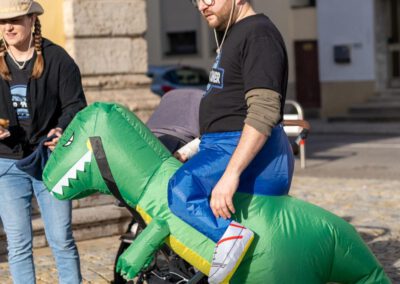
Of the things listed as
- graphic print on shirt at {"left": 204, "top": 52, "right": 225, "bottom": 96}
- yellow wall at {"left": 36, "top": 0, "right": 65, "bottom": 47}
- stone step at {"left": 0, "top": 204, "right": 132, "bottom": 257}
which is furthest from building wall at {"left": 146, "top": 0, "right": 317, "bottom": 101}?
graphic print on shirt at {"left": 204, "top": 52, "right": 225, "bottom": 96}

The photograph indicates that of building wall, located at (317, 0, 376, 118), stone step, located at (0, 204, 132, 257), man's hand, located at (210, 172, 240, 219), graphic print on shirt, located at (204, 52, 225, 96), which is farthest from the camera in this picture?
building wall, located at (317, 0, 376, 118)

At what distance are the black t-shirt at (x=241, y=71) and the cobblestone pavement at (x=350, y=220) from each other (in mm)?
2657

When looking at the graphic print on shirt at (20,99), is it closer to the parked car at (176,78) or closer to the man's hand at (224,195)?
the man's hand at (224,195)

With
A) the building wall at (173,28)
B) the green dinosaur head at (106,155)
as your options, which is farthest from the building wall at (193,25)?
the green dinosaur head at (106,155)

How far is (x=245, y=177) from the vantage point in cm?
441

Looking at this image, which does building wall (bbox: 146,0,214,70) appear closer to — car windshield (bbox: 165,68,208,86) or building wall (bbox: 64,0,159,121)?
car windshield (bbox: 165,68,208,86)

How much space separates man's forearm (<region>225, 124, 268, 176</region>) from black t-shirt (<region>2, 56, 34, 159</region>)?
1526 mm

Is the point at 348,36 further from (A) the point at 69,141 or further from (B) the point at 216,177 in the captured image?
(B) the point at 216,177

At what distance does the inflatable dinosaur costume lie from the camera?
439 cm

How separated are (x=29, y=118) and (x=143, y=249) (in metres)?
1.30

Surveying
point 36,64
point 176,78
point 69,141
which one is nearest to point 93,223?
point 36,64

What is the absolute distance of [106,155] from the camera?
15.2 feet

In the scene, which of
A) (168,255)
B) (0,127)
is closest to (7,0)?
(0,127)

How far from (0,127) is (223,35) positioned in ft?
4.38
